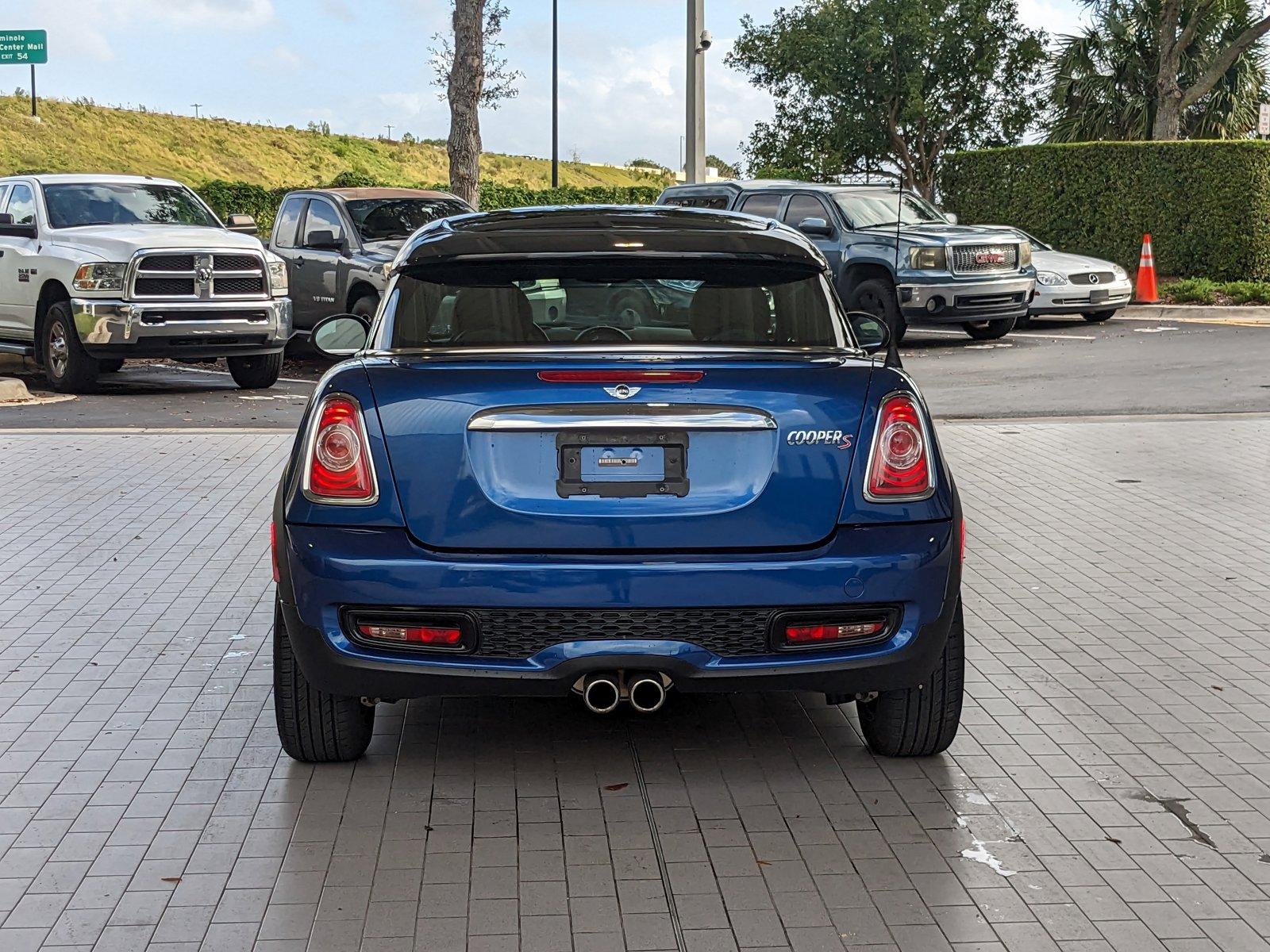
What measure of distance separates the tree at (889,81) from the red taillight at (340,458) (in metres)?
36.3

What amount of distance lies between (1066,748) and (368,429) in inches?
90.8

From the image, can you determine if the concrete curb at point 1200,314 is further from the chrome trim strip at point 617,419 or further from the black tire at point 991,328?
the chrome trim strip at point 617,419

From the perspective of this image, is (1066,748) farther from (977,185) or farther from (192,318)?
(977,185)

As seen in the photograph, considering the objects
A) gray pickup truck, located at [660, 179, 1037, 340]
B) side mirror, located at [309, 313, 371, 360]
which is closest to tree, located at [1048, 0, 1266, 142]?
gray pickup truck, located at [660, 179, 1037, 340]

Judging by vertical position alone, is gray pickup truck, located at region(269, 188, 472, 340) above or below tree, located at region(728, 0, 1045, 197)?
below

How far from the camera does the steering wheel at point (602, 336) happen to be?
4.85m

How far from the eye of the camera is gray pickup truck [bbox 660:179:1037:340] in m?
18.8

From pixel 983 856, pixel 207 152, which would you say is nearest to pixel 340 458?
pixel 983 856

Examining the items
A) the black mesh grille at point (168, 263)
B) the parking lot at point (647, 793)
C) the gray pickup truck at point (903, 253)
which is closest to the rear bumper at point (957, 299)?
the gray pickup truck at point (903, 253)

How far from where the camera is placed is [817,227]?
18.8 metres

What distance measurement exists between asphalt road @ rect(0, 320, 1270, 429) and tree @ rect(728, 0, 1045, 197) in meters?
20.9

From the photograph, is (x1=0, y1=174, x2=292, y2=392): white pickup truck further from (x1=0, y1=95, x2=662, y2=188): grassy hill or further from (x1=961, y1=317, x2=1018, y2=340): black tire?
(x1=0, y1=95, x2=662, y2=188): grassy hill

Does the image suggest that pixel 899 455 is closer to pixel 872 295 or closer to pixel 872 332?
pixel 872 332

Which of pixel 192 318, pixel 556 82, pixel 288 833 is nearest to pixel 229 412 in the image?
pixel 192 318
